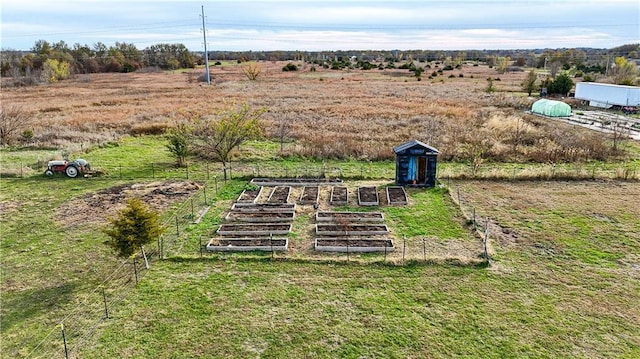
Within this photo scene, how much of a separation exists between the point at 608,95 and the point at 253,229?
41770mm

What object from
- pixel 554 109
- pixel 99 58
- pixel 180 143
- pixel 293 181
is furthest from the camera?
pixel 99 58

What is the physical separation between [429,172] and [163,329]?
521 inches

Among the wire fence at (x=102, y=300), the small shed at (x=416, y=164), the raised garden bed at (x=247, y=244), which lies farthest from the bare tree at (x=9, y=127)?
the small shed at (x=416, y=164)

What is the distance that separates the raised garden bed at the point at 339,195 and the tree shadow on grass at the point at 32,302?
31.1 feet

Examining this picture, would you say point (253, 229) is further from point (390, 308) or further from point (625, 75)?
point (625, 75)

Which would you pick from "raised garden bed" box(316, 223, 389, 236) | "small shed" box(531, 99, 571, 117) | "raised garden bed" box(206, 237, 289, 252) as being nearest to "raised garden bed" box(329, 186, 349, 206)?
"raised garden bed" box(316, 223, 389, 236)

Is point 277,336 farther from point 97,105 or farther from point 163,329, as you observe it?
point 97,105

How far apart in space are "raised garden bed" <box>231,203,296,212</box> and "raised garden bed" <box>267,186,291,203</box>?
0.58 metres

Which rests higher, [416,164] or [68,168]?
[416,164]

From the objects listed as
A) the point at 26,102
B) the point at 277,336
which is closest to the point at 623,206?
the point at 277,336

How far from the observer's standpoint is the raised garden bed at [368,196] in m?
17.1

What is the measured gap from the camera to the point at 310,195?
59.2 feet

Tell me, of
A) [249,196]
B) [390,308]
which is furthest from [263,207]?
[390,308]

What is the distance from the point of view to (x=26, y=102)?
1821 inches
